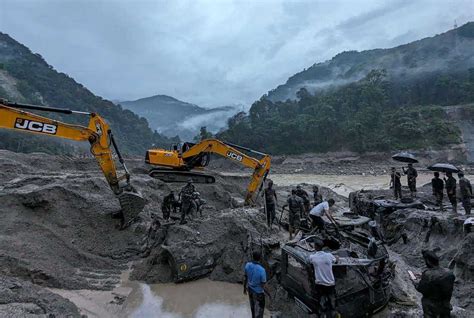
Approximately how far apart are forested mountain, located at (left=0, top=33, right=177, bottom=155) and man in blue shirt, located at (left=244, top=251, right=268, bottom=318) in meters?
49.9

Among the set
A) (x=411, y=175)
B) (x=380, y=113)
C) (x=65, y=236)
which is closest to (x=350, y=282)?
(x=65, y=236)

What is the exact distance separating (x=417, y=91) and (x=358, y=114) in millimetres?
18447

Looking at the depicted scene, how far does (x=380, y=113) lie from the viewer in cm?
5700

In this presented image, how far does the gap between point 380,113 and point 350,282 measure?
188ft

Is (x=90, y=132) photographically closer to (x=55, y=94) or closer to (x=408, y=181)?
(x=408, y=181)

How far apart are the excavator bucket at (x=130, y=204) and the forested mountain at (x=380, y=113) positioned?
47.5m

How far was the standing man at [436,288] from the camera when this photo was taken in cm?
413

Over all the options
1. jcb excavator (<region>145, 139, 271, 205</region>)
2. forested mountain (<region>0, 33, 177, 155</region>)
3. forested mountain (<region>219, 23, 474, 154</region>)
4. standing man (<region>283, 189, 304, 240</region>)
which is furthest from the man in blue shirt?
forested mountain (<region>219, 23, 474, 154</region>)

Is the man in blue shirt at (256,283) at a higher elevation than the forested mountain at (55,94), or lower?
lower

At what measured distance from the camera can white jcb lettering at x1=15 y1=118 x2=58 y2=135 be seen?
26.0 ft

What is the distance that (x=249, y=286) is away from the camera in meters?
5.32

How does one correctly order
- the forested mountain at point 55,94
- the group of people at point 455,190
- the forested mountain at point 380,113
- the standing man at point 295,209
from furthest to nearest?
1. the forested mountain at point 55,94
2. the forested mountain at point 380,113
3. the standing man at point 295,209
4. the group of people at point 455,190

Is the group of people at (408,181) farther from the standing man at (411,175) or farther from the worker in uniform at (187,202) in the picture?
the worker in uniform at (187,202)

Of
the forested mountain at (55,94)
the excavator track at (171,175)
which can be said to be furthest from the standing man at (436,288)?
the forested mountain at (55,94)
